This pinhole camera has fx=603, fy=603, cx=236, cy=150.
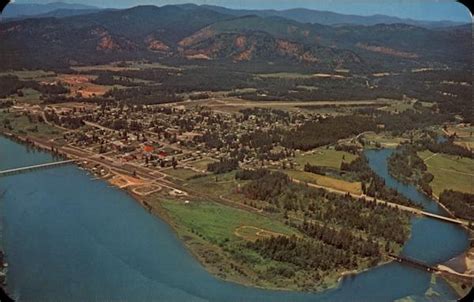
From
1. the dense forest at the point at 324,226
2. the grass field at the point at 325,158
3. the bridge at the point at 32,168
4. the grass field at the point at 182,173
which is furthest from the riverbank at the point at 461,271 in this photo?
the bridge at the point at 32,168

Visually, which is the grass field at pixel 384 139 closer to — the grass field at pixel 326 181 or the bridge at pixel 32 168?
the grass field at pixel 326 181

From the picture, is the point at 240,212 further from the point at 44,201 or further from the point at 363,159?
the point at 363,159

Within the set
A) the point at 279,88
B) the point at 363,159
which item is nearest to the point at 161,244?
the point at 363,159

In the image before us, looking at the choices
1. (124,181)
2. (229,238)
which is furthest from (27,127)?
(229,238)

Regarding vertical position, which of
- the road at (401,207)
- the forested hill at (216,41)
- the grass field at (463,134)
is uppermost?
the forested hill at (216,41)

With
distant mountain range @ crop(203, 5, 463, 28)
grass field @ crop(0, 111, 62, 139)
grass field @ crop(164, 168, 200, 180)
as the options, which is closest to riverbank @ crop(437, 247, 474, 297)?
distant mountain range @ crop(203, 5, 463, 28)
